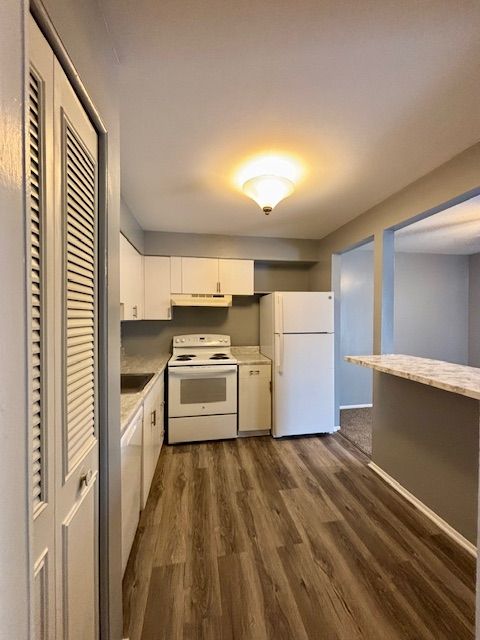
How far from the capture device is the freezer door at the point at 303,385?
3023mm

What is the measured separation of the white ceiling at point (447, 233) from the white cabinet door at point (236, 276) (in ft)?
5.89

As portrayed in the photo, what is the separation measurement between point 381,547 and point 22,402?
2097 millimetres

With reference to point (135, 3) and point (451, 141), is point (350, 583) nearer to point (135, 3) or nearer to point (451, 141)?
point (451, 141)

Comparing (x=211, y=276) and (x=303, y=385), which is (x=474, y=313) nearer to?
(x=303, y=385)

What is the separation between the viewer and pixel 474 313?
164 inches

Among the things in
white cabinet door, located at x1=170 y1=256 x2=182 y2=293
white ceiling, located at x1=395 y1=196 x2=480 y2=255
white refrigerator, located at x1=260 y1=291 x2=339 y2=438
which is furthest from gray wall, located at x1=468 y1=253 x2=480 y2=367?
white cabinet door, located at x1=170 y1=256 x2=182 y2=293

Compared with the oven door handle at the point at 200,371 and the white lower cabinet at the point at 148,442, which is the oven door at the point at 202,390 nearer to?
the oven door handle at the point at 200,371

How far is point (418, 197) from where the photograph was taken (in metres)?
1.99

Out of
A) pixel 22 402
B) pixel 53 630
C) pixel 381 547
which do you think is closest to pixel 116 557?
pixel 53 630

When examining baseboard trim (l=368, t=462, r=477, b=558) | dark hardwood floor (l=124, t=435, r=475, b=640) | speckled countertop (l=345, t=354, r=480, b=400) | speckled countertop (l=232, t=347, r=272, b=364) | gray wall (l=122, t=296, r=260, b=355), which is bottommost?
dark hardwood floor (l=124, t=435, r=475, b=640)

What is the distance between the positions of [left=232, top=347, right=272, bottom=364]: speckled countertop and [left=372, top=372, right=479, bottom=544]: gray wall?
4.04 ft

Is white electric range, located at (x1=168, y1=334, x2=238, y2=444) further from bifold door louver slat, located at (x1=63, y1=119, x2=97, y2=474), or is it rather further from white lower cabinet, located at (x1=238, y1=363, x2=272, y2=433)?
bifold door louver slat, located at (x1=63, y1=119, x2=97, y2=474)

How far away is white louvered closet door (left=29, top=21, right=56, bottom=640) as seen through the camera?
0.59 m

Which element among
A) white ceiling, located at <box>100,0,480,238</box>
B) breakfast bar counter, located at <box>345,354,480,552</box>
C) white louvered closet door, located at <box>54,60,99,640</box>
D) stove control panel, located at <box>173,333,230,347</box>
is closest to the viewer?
white louvered closet door, located at <box>54,60,99,640</box>
